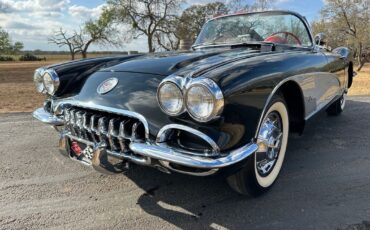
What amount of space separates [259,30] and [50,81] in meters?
2.40

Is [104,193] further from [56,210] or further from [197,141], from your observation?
[197,141]

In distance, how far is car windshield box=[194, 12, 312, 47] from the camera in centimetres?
398

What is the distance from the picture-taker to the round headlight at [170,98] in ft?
7.01

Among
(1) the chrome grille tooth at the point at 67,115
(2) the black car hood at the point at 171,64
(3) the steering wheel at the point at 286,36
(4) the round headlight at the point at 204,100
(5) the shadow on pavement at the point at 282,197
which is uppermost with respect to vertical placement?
(3) the steering wheel at the point at 286,36

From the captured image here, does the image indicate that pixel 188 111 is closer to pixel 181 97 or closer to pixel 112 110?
pixel 181 97

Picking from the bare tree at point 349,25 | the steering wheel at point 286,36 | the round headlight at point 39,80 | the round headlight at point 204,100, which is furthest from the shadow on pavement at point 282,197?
the bare tree at point 349,25

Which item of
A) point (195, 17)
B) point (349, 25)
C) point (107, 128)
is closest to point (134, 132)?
point (107, 128)

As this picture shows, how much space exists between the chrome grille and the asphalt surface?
0.53 m

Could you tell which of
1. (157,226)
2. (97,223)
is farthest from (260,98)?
(97,223)

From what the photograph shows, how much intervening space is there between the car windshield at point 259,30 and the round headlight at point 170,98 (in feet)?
6.34

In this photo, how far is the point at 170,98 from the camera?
85.7 inches

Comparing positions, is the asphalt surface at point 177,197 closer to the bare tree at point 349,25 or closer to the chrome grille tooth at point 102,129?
the chrome grille tooth at point 102,129

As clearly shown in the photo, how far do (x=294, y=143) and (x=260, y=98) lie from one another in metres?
1.87

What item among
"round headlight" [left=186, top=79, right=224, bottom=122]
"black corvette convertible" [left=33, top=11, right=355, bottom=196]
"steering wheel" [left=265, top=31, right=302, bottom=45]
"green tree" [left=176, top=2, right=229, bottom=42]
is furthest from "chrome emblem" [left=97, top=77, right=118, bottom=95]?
"green tree" [left=176, top=2, right=229, bottom=42]
